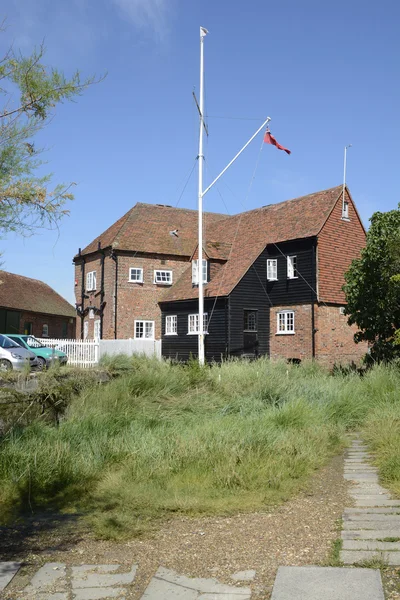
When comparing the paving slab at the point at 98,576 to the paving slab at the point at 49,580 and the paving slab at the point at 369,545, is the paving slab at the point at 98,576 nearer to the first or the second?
the paving slab at the point at 49,580

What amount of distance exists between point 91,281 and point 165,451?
34.4 m

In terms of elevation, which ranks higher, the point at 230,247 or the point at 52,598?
the point at 230,247

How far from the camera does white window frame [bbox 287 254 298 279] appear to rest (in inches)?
1331

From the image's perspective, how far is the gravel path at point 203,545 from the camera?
4965 mm

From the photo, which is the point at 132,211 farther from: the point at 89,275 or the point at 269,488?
the point at 269,488

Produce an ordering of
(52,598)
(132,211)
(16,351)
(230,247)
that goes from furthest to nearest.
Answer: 1. (132,211)
2. (230,247)
3. (16,351)
4. (52,598)

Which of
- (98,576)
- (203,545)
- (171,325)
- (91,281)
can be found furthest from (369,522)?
(91,281)

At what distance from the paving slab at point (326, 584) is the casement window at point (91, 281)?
1494 inches

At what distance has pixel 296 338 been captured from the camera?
32875mm

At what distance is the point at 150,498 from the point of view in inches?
273

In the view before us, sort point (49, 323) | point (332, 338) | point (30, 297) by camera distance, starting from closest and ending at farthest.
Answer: point (332, 338) < point (30, 297) < point (49, 323)

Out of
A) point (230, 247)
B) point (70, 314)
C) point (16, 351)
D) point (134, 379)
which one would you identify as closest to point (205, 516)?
point (134, 379)

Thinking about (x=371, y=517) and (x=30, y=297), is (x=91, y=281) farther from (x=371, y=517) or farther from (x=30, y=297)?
(x=371, y=517)

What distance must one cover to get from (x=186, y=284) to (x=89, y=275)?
8.04 meters
